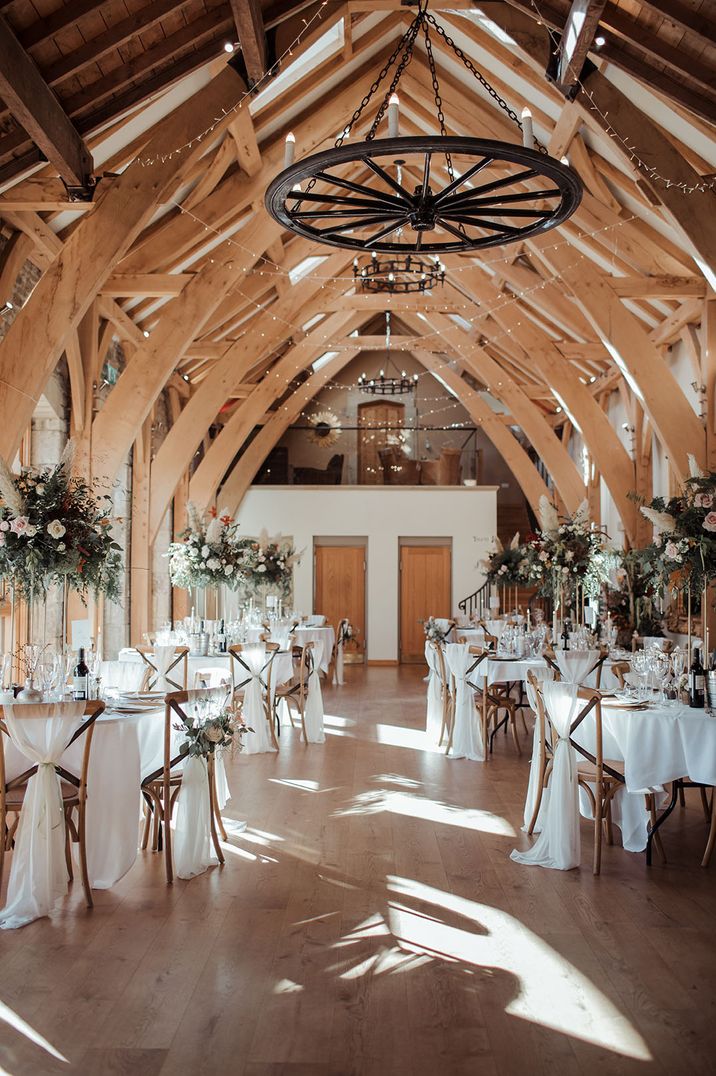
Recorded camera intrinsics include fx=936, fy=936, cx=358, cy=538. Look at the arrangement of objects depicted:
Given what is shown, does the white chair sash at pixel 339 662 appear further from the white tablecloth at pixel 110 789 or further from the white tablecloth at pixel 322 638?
the white tablecloth at pixel 110 789

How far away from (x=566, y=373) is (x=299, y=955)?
10.4m

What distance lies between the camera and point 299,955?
3.96 metres

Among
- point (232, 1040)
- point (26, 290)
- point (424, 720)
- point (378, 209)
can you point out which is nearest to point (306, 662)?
point (424, 720)

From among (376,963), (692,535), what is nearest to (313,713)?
(692,535)

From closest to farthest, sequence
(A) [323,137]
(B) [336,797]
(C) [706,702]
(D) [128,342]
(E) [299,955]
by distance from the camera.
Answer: (E) [299,955]
(C) [706,702]
(B) [336,797]
(A) [323,137]
(D) [128,342]

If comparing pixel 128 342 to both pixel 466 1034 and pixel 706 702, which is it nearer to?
pixel 706 702

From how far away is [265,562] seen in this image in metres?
13.0

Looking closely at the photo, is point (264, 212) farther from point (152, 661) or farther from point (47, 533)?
point (47, 533)

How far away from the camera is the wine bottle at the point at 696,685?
5.53 m

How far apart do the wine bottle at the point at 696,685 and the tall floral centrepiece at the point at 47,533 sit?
372 cm

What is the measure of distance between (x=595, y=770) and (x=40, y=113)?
5105 millimetres

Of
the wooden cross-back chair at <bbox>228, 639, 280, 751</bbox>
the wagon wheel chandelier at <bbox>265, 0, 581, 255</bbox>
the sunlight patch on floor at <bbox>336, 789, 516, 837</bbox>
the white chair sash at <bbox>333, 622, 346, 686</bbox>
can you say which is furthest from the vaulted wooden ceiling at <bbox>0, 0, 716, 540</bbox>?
the sunlight patch on floor at <bbox>336, 789, 516, 837</bbox>

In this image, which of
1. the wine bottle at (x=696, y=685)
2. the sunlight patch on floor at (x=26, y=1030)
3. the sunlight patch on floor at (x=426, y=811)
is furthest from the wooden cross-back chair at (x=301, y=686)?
the sunlight patch on floor at (x=26, y=1030)

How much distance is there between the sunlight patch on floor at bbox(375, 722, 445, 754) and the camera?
8.77m
